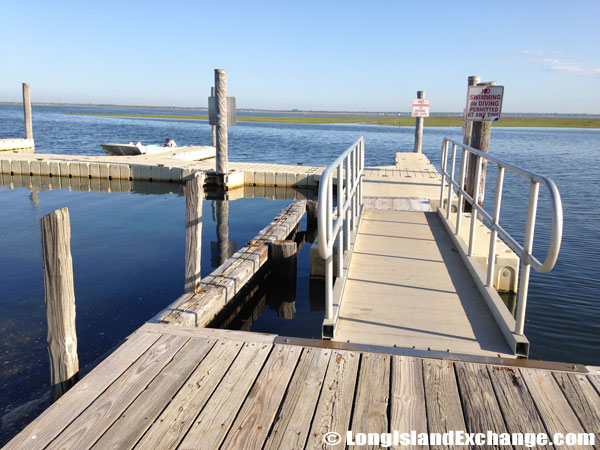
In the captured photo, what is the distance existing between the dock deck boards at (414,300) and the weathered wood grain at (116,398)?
1252 millimetres

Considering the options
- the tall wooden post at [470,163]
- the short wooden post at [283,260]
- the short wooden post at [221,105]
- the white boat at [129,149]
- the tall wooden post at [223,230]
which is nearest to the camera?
the short wooden post at [283,260]

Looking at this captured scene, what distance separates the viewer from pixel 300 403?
2.72 m

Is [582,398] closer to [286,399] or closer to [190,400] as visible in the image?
[286,399]

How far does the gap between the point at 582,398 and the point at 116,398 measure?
2590 millimetres

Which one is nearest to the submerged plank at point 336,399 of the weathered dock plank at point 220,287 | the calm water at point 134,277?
the weathered dock plank at point 220,287

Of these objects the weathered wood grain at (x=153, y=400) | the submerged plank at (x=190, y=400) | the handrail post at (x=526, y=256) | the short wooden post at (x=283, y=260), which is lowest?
the short wooden post at (x=283, y=260)

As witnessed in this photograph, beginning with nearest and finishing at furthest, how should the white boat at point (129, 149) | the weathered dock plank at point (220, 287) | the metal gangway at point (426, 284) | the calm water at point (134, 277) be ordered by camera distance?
the metal gangway at point (426, 284) < the weathered dock plank at point (220, 287) < the calm water at point (134, 277) < the white boat at point (129, 149)

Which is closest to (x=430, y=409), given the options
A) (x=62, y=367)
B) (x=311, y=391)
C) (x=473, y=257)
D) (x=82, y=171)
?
(x=311, y=391)

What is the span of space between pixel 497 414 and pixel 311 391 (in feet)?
3.26

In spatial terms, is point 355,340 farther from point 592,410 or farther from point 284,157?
point 284,157

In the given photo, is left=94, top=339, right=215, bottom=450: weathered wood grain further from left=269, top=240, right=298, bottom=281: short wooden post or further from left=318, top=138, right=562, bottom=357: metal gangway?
left=269, top=240, right=298, bottom=281: short wooden post

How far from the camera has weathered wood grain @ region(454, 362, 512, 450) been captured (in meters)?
2.52

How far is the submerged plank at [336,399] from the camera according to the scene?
8.11ft

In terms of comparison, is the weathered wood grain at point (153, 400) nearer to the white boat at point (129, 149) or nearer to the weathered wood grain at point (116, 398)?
the weathered wood grain at point (116, 398)
